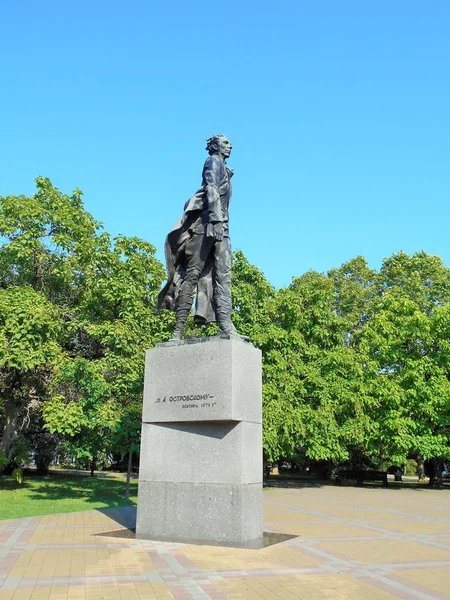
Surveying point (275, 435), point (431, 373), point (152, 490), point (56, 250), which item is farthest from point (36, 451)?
point (152, 490)

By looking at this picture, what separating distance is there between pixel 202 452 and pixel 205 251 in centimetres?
346

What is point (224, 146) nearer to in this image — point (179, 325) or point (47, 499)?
point (179, 325)

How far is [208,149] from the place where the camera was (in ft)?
32.8

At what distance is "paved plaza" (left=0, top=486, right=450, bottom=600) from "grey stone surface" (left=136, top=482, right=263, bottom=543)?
0.31 metres

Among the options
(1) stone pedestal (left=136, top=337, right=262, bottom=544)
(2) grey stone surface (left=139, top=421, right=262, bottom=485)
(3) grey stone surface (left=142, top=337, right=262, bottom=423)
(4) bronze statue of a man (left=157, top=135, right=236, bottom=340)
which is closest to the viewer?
(1) stone pedestal (left=136, top=337, right=262, bottom=544)

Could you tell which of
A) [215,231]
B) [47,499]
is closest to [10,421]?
[47,499]

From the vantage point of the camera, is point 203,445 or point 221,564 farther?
point 203,445

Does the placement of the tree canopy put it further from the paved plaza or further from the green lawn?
the paved plaza

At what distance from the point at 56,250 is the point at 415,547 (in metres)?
15.9

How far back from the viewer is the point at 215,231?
9156 mm

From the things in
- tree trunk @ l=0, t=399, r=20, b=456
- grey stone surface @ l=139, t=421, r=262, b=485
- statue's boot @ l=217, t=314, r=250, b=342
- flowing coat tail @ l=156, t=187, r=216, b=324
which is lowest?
grey stone surface @ l=139, t=421, r=262, b=485

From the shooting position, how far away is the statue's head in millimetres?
9852

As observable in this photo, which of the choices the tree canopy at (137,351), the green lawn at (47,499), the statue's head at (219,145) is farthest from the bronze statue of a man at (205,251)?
the tree canopy at (137,351)

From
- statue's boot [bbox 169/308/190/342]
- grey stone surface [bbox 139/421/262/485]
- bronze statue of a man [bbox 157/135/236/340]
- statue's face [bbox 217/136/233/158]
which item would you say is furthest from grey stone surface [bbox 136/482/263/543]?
statue's face [bbox 217/136/233/158]
